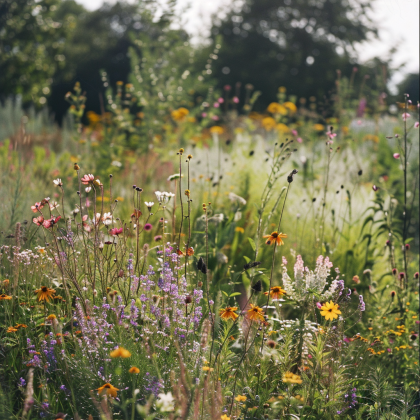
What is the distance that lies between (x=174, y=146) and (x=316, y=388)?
147 inches

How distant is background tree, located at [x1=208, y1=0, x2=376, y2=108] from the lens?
63.6ft

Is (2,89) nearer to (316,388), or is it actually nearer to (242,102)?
(316,388)

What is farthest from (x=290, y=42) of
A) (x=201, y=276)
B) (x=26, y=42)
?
(x=201, y=276)

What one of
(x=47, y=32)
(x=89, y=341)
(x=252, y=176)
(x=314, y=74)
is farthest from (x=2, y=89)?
(x=314, y=74)

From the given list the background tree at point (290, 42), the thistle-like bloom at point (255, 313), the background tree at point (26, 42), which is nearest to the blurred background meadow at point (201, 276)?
the thistle-like bloom at point (255, 313)

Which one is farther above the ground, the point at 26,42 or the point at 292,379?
the point at 26,42

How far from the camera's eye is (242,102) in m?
18.3

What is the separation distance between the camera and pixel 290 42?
20.6 m

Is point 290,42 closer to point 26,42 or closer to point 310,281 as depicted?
point 26,42

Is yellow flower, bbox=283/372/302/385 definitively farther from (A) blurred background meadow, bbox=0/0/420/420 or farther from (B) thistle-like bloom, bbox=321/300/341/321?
(B) thistle-like bloom, bbox=321/300/341/321

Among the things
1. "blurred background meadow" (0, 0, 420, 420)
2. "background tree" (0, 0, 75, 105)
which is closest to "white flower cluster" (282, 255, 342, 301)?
"blurred background meadow" (0, 0, 420, 420)

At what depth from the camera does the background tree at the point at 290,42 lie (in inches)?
763

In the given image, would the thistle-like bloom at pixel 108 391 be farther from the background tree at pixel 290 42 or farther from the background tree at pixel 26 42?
the background tree at pixel 290 42

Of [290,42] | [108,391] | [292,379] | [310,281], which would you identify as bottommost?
[108,391]
